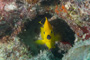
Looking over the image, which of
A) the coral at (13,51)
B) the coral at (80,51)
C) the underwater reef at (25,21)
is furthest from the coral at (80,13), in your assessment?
the coral at (13,51)

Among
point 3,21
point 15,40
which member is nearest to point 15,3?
point 3,21

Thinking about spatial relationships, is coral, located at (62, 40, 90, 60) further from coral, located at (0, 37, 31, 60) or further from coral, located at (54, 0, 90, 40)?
coral, located at (0, 37, 31, 60)

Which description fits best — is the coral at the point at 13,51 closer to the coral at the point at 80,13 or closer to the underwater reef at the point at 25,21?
the underwater reef at the point at 25,21

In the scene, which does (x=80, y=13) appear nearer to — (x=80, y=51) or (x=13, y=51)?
(x=80, y=51)

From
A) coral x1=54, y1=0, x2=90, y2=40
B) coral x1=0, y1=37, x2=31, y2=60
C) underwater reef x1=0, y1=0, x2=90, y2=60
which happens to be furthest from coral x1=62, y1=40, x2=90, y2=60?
coral x1=0, y1=37, x2=31, y2=60

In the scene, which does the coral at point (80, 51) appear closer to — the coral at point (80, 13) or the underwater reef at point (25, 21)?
the underwater reef at point (25, 21)

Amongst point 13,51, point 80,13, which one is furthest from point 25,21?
point 80,13

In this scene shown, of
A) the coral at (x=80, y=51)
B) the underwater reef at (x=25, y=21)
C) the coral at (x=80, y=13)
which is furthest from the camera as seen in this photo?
the underwater reef at (x=25, y=21)

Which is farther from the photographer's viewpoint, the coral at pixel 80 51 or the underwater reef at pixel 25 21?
the underwater reef at pixel 25 21

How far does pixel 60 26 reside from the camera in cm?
356

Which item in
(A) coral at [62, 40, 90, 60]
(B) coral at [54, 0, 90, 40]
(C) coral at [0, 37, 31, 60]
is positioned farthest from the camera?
A: (C) coral at [0, 37, 31, 60]

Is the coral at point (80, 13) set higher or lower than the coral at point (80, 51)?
higher

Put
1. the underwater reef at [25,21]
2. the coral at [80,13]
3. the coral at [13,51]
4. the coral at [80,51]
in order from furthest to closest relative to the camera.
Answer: the coral at [13,51]
the underwater reef at [25,21]
the coral at [80,13]
the coral at [80,51]

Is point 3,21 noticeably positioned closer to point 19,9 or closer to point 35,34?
point 19,9
